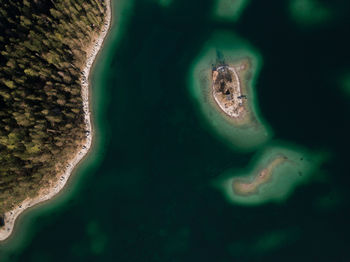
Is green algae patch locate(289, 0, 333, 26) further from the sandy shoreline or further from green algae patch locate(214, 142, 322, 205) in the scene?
the sandy shoreline

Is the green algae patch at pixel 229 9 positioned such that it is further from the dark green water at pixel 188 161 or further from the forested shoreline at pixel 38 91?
the forested shoreline at pixel 38 91

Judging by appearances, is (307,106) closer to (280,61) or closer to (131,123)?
(280,61)

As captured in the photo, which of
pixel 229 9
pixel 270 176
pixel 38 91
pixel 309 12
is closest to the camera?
pixel 38 91

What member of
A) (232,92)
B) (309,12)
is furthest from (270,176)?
(309,12)

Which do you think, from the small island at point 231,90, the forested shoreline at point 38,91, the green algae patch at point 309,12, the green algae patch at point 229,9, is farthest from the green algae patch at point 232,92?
the forested shoreline at point 38,91

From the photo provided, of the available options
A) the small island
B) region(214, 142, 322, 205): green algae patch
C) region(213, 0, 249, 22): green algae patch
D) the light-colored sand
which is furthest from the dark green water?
the small island

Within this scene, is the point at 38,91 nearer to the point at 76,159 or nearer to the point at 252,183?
the point at 76,159

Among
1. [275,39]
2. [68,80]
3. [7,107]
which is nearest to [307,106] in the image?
[275,39]
